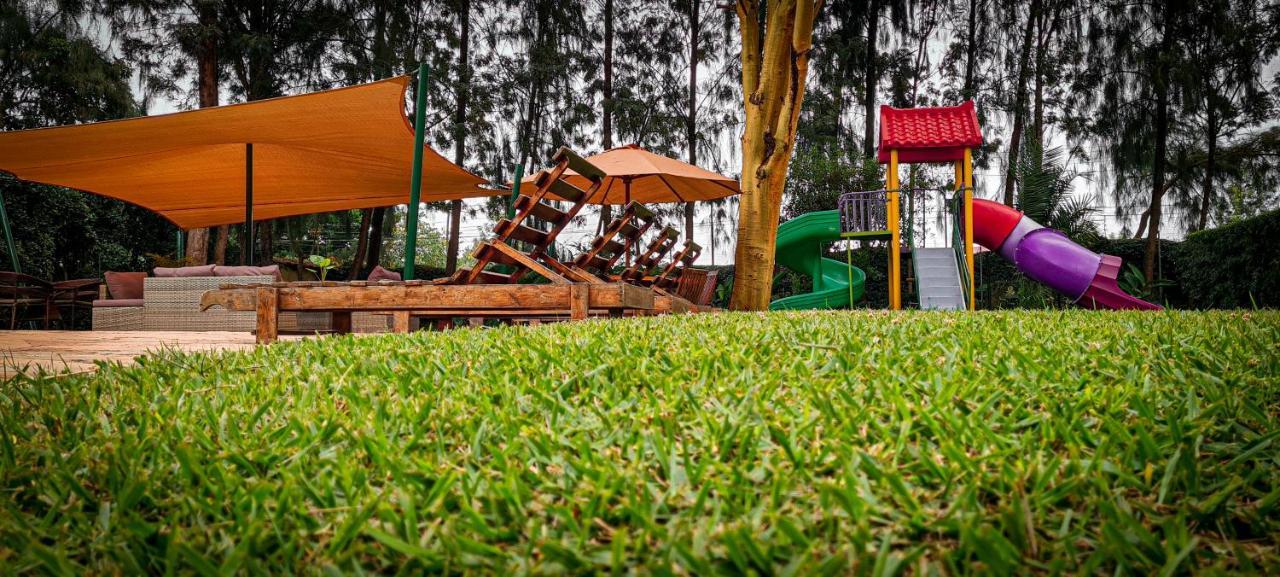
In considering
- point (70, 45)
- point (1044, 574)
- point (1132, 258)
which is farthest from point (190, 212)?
point (1132, 258)

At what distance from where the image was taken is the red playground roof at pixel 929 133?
10477 millimetres

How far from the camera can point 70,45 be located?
14.6 m

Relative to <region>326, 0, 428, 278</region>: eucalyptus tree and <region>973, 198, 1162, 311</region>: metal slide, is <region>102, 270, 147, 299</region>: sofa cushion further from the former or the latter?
<region>973, 198, 1162, 311</region>: metal slide

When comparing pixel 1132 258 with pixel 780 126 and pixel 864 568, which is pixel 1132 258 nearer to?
pixel 780 126

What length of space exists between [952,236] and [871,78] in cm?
798

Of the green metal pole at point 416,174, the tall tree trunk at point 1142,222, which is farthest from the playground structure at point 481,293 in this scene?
the tall tree trunk at point 1142,222

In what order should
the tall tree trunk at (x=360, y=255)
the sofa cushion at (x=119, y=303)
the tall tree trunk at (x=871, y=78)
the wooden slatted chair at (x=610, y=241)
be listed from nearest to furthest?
the wooden slatted chair at (x=610, y=241), the sofa cushion at (x=119, y=303), the tall tree trunk at (x=360, y=255), the tall tree trunk at (x=871, y=78)

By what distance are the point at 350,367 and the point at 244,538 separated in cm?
135

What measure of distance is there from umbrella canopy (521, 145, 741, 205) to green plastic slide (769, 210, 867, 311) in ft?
5.05

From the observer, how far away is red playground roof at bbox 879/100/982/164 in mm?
10477

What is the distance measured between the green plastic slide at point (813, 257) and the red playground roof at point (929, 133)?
146 centimetres

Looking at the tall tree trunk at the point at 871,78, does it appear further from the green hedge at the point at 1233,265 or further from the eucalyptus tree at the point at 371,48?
the eucalyptus tree at the point at 371,48

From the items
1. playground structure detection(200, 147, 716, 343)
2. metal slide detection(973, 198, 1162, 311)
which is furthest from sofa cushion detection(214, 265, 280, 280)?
metal slide detection(973, 198, 1162, 311)

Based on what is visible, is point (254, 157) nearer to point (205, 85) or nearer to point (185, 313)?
point (185, 313)
